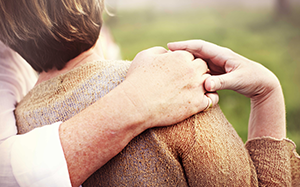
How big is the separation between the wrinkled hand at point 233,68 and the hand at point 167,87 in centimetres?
8

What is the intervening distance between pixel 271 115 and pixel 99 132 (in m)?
0.83

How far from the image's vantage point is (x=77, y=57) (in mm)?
1001

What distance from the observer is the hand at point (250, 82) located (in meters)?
0.86

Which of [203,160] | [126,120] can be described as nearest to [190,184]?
[203,160]

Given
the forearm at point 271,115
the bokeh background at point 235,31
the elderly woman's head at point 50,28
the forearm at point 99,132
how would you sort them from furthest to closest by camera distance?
the bokeh background at point 235,31, the forearm at point 271,115, the elderly woman's head at point 50,28, the forearm at point 99,132

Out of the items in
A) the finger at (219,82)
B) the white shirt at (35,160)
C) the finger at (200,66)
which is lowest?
the white shirt at (35,160)

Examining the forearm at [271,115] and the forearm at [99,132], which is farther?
the forearm at [271,115]

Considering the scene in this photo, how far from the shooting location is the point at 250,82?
889 millimetres

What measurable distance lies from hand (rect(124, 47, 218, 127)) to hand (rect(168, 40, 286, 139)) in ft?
0.22

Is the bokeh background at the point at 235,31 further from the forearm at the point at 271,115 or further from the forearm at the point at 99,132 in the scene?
the forearm at the point at 99,132

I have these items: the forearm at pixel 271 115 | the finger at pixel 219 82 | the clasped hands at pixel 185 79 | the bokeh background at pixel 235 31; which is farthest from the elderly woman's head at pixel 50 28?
the bokeh background at pixel 235 31

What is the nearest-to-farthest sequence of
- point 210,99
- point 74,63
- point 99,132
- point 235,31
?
point 99,132 < point 210,99 < point 74,63 < point 235,31

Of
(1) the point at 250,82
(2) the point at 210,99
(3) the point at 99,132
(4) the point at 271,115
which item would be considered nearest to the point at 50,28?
(3) the point at 99,132

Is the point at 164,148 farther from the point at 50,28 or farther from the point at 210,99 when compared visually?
the point at 50,28
